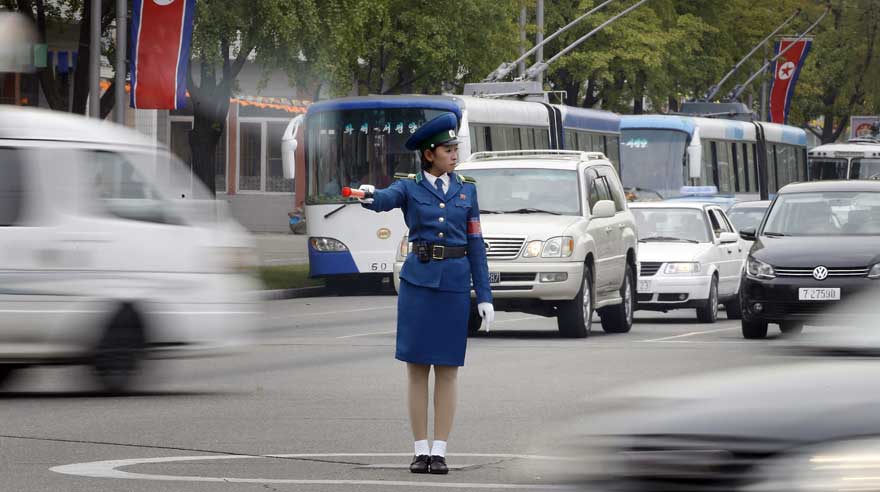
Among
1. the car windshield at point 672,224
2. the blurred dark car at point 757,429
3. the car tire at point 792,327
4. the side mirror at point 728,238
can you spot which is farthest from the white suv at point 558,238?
the blurred dark car at point 757,429

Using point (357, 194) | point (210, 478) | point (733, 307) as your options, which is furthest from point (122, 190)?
point (733, 307)

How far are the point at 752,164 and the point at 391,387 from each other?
123 ft

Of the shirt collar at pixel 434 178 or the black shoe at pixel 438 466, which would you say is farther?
the shirt collar at pixel 434 178

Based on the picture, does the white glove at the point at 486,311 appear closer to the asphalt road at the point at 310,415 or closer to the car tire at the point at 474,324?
the asphalt road at the point at 310,415

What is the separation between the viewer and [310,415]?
12.3 m

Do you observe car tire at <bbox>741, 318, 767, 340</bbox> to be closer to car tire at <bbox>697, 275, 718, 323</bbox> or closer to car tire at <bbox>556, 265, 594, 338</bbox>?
car tire at <bbox>556, 265, 594, 338</bbox>

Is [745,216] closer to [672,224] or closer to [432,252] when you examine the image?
[672,224]

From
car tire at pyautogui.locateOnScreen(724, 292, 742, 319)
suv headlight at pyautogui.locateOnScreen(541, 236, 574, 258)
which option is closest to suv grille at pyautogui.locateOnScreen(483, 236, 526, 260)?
suv headlight at pyautogui.locateOnScreen(541, 236, 574, 258)

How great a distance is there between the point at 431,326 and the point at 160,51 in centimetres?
1610

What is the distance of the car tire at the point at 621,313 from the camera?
71.1 ft

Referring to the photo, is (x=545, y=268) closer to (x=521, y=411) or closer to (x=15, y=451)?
(x=521, y=411)

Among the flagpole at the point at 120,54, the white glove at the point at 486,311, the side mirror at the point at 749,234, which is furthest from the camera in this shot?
the flagpole at the point at 120,54

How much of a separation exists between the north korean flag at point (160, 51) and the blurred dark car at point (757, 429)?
2014 cm

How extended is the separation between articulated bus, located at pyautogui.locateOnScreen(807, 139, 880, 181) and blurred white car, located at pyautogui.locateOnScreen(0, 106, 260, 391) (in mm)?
43021
